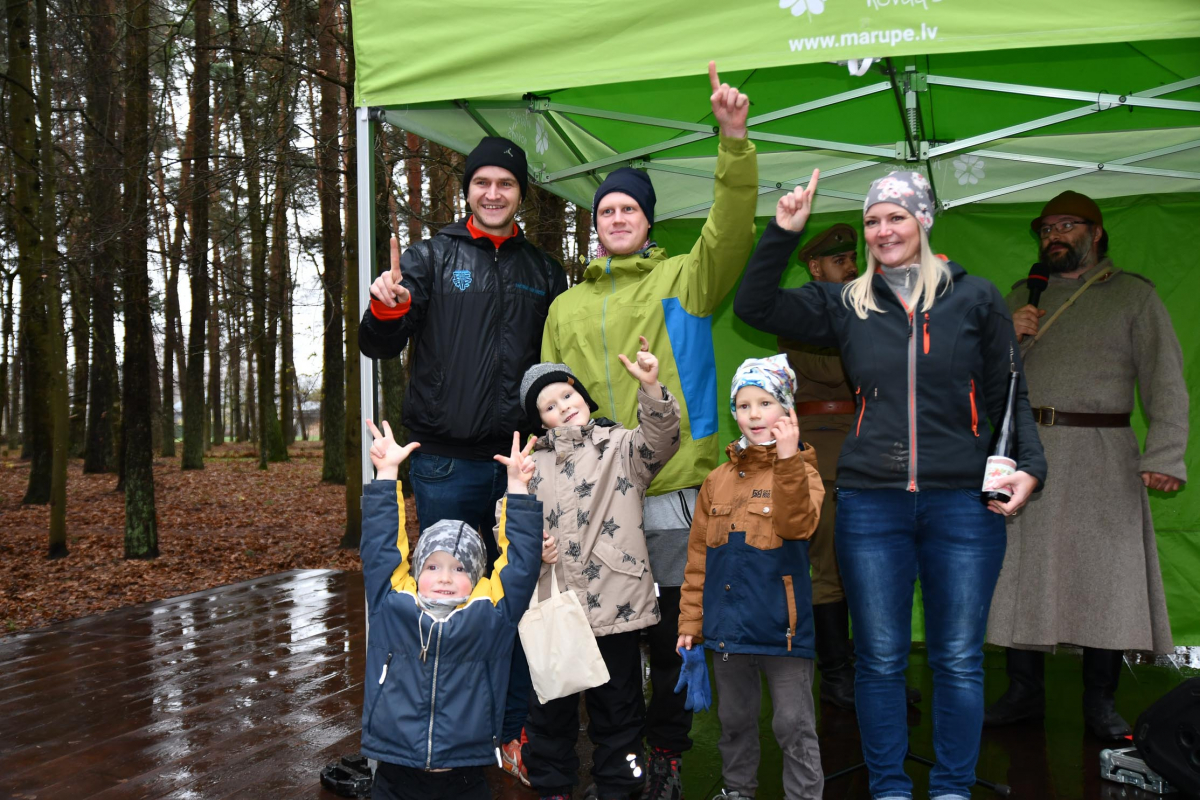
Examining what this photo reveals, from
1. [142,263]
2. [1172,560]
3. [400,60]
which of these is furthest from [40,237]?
[1172,560]

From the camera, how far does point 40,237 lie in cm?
849

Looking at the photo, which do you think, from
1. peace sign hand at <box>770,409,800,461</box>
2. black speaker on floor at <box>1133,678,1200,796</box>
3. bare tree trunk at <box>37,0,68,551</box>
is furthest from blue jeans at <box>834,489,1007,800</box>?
bare tree trunk at <box>37,0,68,551</box>

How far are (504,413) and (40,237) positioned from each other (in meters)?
7.55

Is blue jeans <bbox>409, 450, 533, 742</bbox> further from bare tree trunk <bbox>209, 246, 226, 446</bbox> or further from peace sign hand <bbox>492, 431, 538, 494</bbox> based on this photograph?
bare tree trunk <bbox>209, 246, 226, 446</bbox>

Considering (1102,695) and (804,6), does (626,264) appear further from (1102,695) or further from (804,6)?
(1102,695)

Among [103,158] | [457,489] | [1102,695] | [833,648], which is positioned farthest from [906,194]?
[103,158]

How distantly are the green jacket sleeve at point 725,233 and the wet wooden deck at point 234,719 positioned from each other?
168 centimetres

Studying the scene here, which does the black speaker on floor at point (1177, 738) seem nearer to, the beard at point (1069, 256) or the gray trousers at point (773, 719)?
the gray trousers at point (773, 719)

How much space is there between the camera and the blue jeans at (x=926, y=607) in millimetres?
2516

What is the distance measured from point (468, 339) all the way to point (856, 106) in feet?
7.94

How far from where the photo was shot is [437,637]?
7.95 feet

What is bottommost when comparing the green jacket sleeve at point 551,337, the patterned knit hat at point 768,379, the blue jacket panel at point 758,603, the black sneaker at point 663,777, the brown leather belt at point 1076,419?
the black sneaker at point 663,777

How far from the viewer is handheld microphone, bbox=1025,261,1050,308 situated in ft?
12.2

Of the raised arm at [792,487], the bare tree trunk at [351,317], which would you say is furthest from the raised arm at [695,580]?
the bare tree trunk at [351,317]
